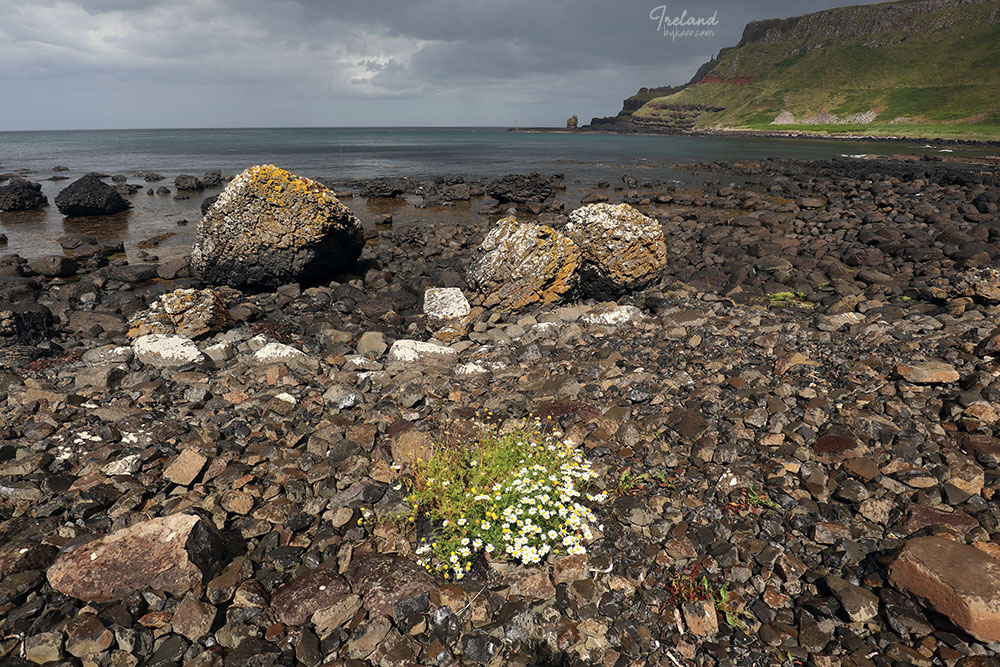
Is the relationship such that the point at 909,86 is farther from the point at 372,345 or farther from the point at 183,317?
the point at 183,317

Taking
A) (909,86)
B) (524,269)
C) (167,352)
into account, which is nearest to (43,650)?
(167,352)

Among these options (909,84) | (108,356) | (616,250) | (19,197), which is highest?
(909,84)

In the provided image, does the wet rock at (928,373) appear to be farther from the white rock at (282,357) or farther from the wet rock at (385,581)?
the white rock at (282,357)

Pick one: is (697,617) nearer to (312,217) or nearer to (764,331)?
(764,331)

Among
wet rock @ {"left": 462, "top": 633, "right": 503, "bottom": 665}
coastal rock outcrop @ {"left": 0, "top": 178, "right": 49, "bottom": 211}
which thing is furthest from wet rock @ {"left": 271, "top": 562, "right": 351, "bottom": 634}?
coastal rock outcrop @ {"left": 0, "top": 178, "right": 49, "bottom": 211}

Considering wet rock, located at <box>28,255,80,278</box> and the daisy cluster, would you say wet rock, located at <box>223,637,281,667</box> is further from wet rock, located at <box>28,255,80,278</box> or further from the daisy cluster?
wet rock, located at <box>28,255,80,278</box>

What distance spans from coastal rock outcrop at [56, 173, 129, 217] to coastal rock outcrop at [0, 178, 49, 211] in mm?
4413

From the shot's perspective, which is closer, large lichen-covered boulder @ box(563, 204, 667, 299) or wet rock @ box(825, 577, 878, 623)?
wet rock @ box(825, 577, 878, 623)

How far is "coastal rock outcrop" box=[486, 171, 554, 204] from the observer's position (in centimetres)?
3297

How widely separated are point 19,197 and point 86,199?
22.4 feet

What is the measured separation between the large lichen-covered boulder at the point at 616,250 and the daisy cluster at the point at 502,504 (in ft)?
26.0

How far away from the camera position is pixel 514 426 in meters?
6.98

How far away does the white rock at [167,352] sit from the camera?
9102 millimetres

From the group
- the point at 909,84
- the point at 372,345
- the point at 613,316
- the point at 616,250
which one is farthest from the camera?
the point at 909,84
